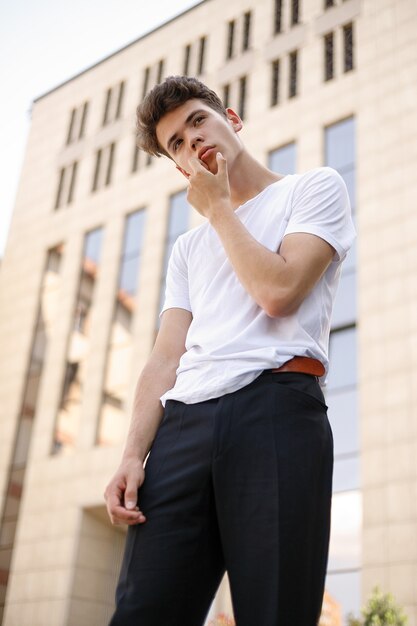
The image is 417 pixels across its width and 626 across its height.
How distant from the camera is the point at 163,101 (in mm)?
2686

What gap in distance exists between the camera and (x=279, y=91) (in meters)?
24.0

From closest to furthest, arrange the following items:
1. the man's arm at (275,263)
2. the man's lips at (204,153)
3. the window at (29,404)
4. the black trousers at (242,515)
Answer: the black trousers at (242,515), the man's arm at (275,263), the man's lips at (204,153), the window at (29,404)

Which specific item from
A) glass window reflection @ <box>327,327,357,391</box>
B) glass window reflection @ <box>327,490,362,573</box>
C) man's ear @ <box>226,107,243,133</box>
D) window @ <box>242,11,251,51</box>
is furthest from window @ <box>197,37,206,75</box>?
man's ear @ <box>226,107,243,133</box>

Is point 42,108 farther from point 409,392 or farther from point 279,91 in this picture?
point 409,392

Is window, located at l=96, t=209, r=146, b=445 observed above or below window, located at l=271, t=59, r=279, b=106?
below

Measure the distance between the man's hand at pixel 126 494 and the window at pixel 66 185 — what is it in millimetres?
26478

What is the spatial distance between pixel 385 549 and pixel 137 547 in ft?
49.8

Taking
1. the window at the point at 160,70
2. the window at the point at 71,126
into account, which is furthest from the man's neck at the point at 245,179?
the window at the point at 71,126

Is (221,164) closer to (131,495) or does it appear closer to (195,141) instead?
(195,141)

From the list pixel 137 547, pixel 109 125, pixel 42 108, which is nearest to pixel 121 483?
pixel 137 547

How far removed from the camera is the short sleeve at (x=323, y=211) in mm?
2232

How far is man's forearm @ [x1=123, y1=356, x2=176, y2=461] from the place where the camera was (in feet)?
7.12

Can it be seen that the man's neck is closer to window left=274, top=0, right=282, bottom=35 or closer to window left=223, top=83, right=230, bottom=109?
window left=223, top=83, right=230, bottom=109

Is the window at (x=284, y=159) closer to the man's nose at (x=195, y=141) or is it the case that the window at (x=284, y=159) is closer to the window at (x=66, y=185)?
the window at (x=66, y=185)
